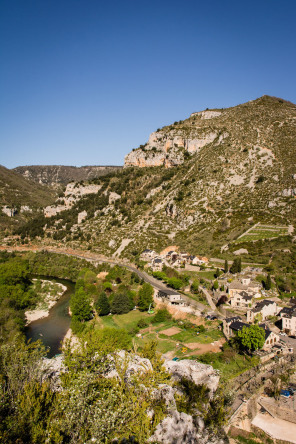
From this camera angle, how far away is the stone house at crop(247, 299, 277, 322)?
40062 millimetres

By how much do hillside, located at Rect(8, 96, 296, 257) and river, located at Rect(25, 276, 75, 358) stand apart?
93.9 ft

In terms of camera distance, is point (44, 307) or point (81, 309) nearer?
point (81, 309)

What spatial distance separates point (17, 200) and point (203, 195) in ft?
357

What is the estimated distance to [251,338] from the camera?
1281 inches

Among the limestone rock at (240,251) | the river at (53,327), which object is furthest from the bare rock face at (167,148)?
the river at (53,327)

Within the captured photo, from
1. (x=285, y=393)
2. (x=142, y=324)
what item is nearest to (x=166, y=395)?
(x=285, y=393)

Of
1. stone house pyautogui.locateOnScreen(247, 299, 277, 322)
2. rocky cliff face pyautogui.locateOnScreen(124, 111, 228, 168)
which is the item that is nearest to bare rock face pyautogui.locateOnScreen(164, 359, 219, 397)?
stone house pyautogui.locateOnScreen(247, 299, 277, 322)

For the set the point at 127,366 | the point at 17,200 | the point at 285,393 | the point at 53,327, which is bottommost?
the point at 53,327

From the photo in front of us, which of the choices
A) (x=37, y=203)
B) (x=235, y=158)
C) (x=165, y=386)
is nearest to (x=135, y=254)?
(x=235, y=158)

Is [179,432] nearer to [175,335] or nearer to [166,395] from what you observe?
[166,395]

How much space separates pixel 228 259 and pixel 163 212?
34735 millimetres

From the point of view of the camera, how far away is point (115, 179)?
390 ft

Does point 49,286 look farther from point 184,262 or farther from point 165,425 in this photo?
point 165,425

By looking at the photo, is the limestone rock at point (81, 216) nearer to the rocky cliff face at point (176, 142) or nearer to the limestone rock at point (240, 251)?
the rocky cliff face at point (176, 142)
